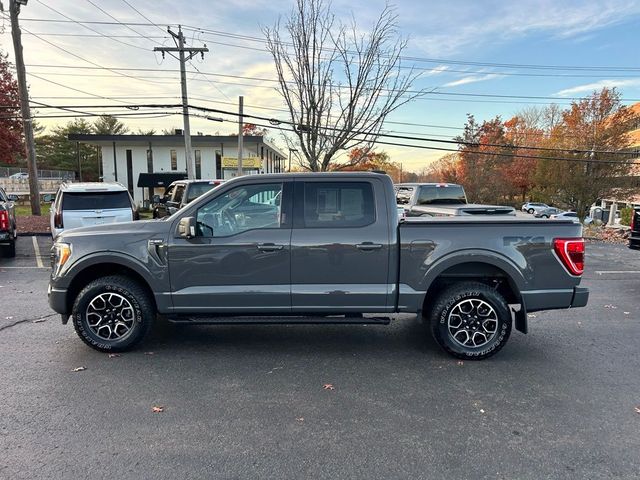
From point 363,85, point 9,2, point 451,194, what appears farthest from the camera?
point 9,2

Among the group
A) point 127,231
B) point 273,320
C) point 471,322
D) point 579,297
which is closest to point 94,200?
point 127,231

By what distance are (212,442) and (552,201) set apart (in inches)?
1293

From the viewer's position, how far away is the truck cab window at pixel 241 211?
4.49 meters

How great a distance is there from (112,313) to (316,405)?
245 cm

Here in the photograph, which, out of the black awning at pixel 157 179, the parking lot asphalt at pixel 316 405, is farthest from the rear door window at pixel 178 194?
the black awning at pixel 157 179

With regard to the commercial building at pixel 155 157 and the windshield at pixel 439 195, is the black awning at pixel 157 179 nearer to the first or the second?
the commercial building at pixel 155 157

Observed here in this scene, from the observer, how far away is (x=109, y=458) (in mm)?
2820

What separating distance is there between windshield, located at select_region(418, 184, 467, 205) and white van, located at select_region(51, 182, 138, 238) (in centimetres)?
756

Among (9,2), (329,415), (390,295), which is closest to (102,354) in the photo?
(329,415)

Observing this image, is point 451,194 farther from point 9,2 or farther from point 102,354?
point 9,2

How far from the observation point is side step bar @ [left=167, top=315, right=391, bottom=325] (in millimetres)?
4465

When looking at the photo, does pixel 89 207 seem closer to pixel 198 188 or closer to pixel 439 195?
pixel 198 188

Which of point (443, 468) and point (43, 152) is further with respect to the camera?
point (43, 152)

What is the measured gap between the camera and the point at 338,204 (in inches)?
179
